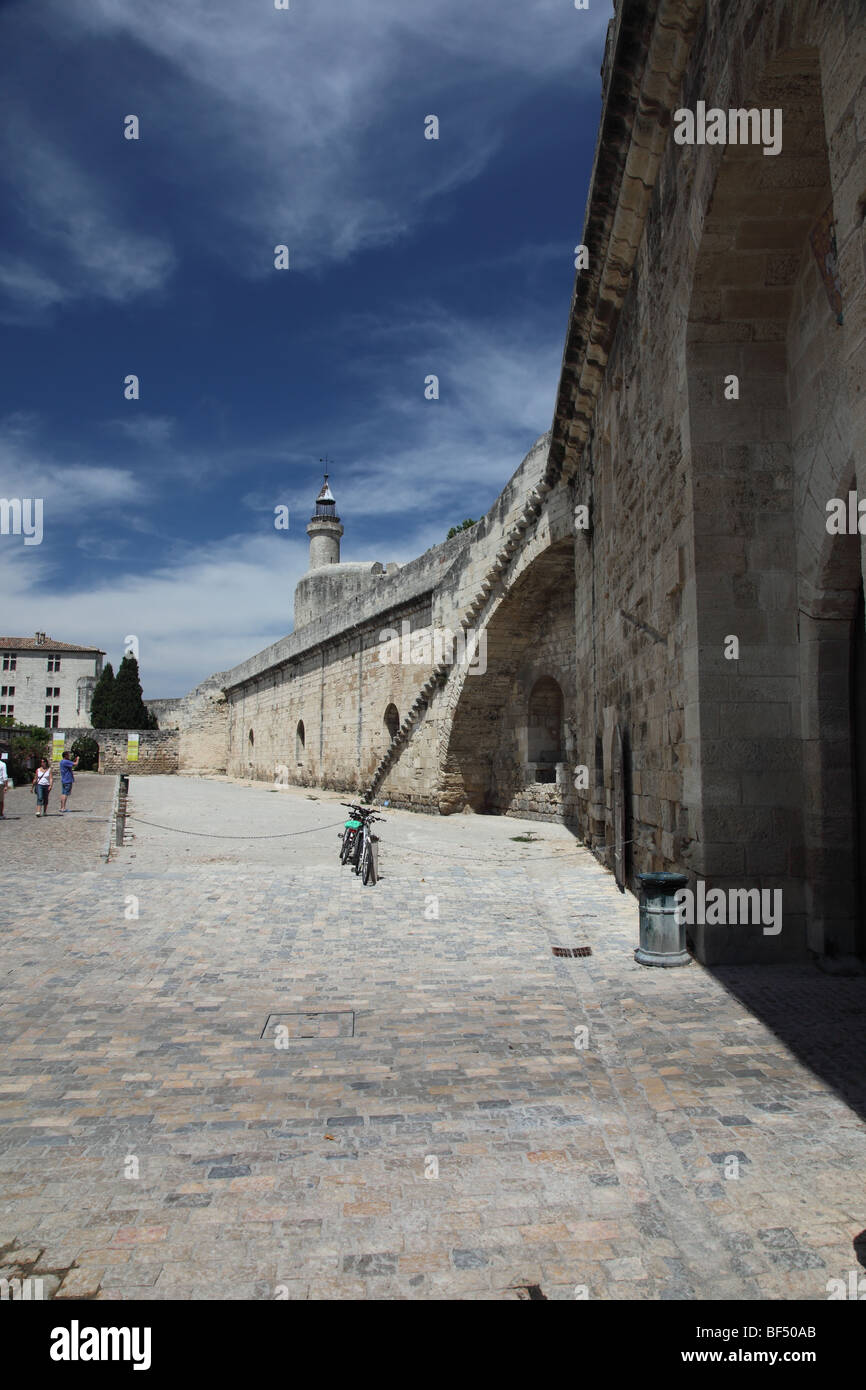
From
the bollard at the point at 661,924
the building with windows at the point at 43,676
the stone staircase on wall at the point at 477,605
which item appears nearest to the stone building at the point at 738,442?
the bollard at the point at 661,924

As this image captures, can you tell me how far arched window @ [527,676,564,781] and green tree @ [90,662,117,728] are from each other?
1505 inches

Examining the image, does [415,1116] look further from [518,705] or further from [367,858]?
[518,705]

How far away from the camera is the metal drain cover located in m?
4.29

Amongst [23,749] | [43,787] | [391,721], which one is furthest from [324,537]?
[43,787]

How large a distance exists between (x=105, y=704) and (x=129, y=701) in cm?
193

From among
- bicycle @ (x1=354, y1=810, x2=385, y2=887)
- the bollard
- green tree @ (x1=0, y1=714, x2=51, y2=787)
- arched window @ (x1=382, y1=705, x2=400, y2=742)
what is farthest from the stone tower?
the bollard

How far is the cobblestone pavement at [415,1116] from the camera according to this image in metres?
2.35

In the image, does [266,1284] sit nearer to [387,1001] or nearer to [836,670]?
[387,1001]

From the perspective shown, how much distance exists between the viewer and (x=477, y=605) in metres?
16.0

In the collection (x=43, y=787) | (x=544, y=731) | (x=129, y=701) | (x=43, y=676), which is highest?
(x=43, y=676)

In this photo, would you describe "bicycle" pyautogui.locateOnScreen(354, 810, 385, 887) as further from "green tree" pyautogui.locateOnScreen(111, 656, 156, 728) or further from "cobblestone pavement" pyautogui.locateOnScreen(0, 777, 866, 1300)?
"green tree" pyautogui.locateOnScreen(111, 656, 156, 728)

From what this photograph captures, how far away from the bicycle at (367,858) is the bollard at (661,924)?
3602 millimetres

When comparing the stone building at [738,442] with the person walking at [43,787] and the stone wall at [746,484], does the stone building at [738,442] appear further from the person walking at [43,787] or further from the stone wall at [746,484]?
the person walking at [43,787]
